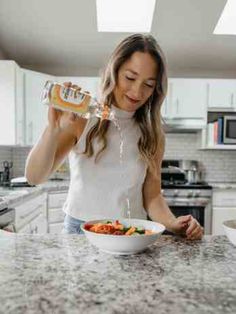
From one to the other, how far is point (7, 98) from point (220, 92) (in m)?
2.14

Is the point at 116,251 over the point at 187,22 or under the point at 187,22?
under

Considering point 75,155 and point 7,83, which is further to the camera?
point 7,83

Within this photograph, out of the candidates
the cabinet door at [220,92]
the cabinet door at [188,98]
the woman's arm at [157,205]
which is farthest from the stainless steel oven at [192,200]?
the woman's arm at [157,205]

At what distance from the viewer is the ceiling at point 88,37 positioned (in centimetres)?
261

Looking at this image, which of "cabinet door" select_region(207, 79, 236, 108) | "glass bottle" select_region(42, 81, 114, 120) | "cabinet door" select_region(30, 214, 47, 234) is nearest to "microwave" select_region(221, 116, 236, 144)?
"cabinet door" select_region(207, 79, 236, 108)

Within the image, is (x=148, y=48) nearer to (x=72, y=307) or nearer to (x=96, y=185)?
(x=96, y=185)

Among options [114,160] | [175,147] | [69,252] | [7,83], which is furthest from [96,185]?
[175,147]

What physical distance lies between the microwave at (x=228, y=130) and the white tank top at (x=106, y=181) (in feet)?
7.68

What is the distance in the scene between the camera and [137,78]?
3.47 feet

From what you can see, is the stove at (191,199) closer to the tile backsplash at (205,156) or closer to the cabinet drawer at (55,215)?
the tile backsplash at (205,156)

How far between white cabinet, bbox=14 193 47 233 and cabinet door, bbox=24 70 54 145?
72cm

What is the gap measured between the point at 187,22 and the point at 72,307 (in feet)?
9.03

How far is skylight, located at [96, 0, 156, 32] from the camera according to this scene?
2.84 meters

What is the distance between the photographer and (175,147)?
148 inches
